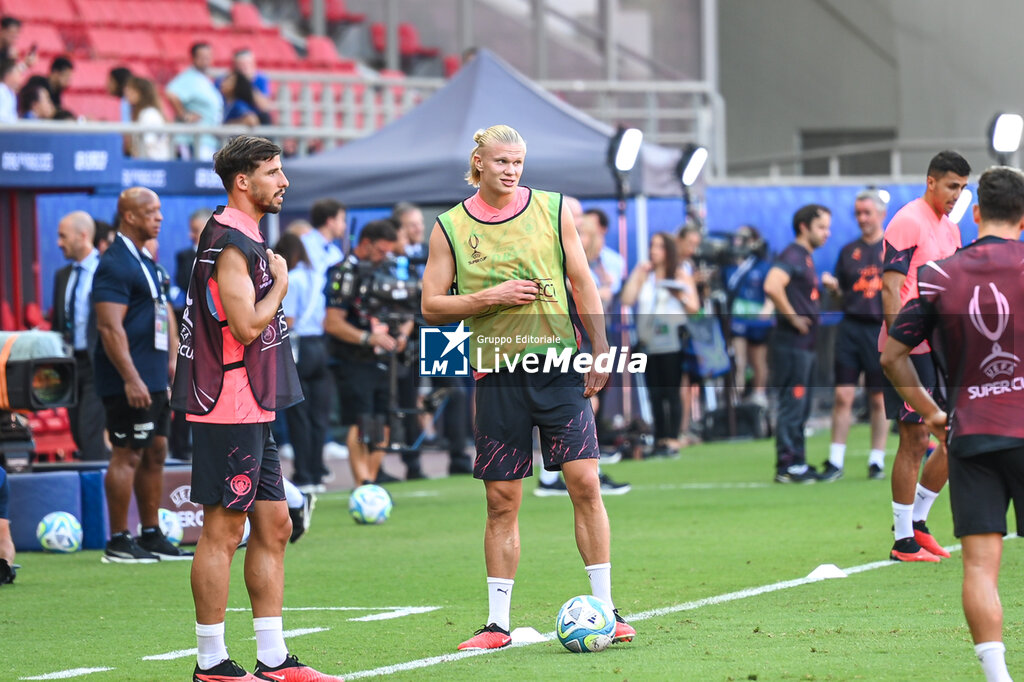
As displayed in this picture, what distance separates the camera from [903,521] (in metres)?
8.95

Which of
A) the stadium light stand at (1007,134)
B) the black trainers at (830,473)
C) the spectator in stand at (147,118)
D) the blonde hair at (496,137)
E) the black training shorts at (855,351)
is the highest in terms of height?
the spectator in stand at (147,118)

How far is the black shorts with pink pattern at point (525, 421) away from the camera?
679 cm

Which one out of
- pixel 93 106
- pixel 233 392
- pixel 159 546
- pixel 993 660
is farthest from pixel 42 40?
pixel 993 660

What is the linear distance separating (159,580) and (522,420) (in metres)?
3.27

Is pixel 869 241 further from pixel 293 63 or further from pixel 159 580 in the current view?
pixel 293 63

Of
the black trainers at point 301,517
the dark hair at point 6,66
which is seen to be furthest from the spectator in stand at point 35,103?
the black trainers at point 301,517

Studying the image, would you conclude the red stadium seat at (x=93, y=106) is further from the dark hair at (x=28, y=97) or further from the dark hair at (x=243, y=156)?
the dark hair at (x=243, y=156)

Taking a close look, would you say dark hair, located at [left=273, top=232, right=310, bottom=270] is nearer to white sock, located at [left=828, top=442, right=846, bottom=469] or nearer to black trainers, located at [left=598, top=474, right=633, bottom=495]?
black trainers, located at [left=598, top=474, right=633, bottom=495]

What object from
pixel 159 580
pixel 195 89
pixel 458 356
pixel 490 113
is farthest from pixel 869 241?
pixel 195 89

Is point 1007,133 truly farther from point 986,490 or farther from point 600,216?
point 986,490

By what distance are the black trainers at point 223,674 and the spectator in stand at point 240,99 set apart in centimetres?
1344

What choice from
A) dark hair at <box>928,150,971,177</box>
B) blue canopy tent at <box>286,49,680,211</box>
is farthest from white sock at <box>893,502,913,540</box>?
blue canopy tent at <box>286,49,680,211</box>

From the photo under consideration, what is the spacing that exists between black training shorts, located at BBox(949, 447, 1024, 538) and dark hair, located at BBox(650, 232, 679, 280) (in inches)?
427

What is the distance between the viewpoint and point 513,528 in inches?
271
